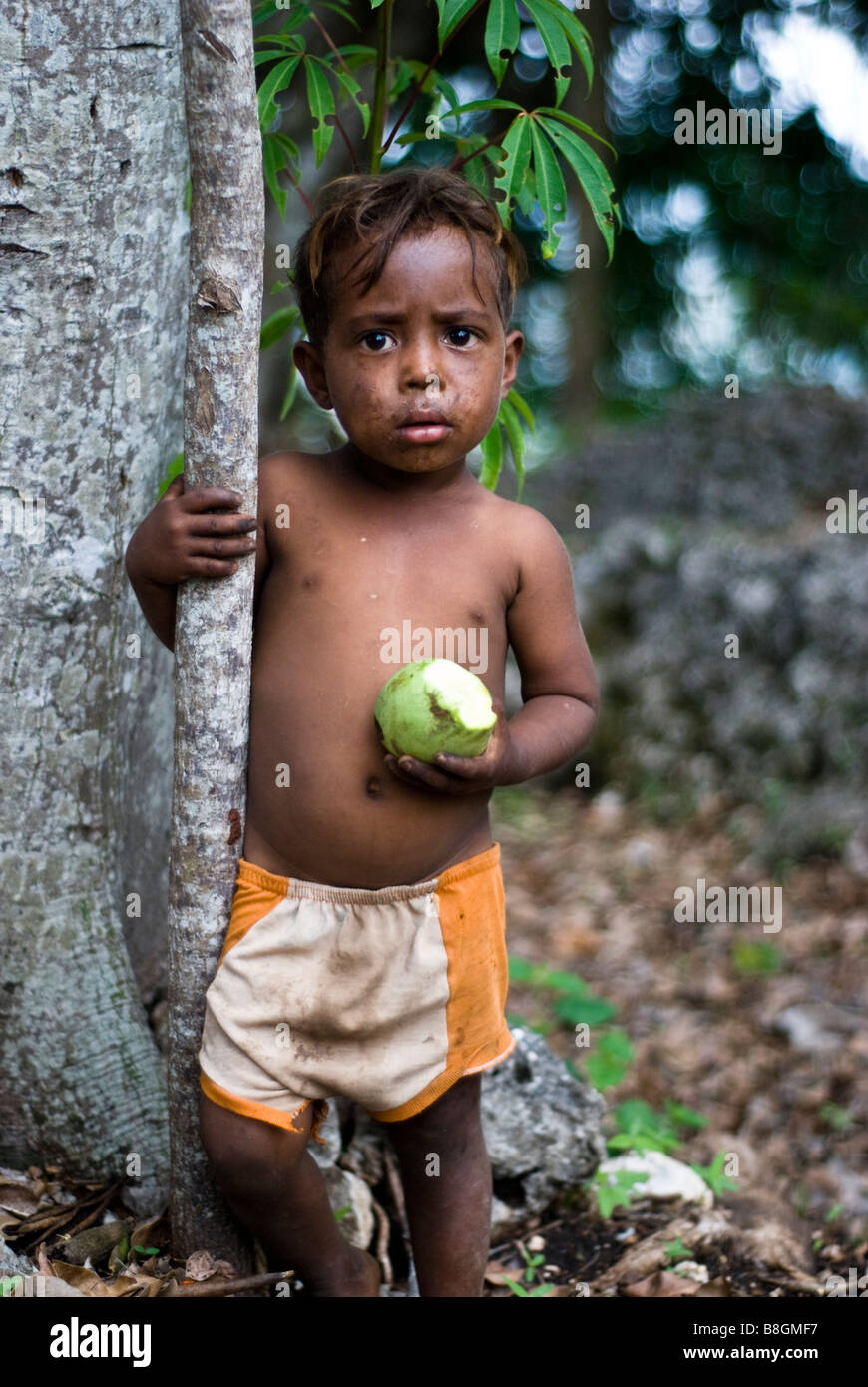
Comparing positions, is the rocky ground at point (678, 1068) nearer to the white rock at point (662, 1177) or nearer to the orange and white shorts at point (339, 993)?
the white rock at point (662, 1177)

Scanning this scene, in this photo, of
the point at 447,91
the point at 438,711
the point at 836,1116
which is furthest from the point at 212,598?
the point at 836,1116

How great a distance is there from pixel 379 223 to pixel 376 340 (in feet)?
0.64

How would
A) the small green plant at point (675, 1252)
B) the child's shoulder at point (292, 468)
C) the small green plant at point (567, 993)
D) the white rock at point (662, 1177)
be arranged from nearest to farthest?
1. the child's shoulder at point (292, 468)
2. the small green plant at point (675, 1252)
3. the white rock at point (662, 1177)
4. the small green plant at point (567, 993)

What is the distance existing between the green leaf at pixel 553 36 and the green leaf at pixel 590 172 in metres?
0.08

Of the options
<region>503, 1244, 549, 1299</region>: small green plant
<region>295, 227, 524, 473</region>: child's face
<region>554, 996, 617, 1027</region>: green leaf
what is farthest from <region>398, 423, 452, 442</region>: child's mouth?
<region>554, 996, 617, 1027</region>: green leaf

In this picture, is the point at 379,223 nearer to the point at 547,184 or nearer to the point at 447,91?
the point at 547,184

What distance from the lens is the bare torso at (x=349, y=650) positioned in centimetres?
203

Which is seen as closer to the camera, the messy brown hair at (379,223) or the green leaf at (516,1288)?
the messy brown hair at (379,223)

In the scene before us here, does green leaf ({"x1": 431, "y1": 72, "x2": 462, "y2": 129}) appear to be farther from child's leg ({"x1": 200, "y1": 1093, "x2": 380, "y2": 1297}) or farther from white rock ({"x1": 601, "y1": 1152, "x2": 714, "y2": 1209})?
white rock ({"x1": 601, "y1": 1152, "x2": 714, "y2": 1209})

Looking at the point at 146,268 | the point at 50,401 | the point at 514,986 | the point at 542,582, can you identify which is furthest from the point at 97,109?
the point at 514,986

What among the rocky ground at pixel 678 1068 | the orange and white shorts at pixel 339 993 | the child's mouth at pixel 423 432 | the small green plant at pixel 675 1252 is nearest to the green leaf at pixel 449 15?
the child's mouth at pixel 423 432

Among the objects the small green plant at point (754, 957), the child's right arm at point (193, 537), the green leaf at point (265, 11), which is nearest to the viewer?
the child's right arm at point (193, 537)

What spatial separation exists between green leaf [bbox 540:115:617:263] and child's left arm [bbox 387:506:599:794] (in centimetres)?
56

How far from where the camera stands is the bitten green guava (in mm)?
1835
